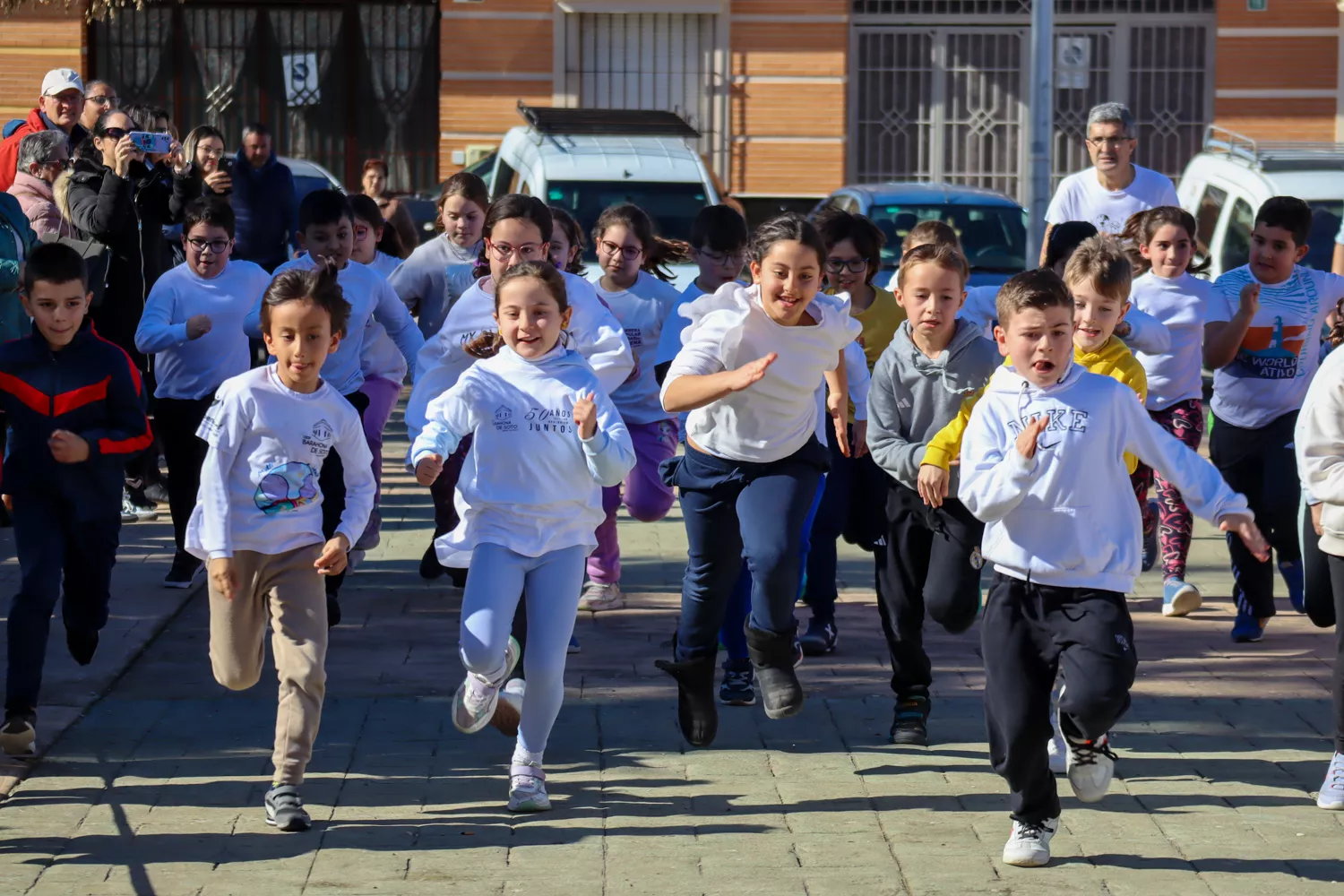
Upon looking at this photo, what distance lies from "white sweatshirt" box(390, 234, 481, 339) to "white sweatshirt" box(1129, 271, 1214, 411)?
3038 millimetres

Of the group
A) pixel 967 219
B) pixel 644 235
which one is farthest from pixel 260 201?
pixel 967 219

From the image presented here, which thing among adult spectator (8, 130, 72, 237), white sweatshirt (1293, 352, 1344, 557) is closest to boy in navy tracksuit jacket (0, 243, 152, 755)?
adult spectator (8, 130, 72, 237)

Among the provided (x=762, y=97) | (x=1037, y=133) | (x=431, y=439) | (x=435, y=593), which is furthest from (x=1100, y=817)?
(x=762, y=97)

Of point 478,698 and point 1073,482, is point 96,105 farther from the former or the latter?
point 1073,482

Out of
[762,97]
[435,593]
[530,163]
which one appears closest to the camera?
[435,593]

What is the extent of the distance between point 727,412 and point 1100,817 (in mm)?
1679

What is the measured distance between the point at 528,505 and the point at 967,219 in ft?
35.7

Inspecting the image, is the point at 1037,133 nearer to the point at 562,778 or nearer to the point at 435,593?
the point at 435,593

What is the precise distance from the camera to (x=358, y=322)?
864 cm

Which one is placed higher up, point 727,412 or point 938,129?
point 938,129

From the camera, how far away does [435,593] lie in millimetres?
9109

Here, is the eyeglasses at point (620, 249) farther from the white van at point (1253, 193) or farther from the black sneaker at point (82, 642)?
the white van at point (1253, 193)

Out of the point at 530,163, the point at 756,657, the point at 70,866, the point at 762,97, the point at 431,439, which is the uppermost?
the point at 762,97

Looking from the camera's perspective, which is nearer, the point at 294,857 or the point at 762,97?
the point at 294,857
